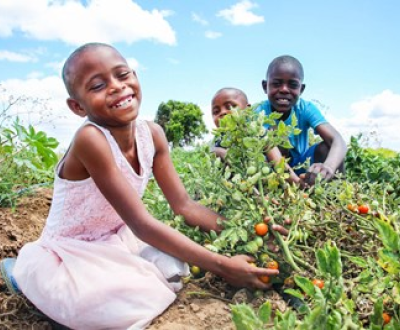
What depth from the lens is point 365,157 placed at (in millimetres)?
4477

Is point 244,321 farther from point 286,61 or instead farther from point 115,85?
point 286,61

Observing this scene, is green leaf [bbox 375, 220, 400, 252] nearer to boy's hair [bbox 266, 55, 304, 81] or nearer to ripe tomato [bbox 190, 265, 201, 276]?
ripe tomato [bbox 190, 265, 201, 276]

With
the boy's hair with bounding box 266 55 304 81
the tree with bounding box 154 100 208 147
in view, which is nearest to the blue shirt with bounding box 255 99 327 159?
the boy's hair with bounding box 266 55 304 81

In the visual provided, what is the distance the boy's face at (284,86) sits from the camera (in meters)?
3.84

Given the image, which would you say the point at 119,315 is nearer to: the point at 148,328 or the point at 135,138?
the point at 148,328

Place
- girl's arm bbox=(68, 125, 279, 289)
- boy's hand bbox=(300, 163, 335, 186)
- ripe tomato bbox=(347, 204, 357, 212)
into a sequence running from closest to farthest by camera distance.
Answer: girl's arm bbox=(68, 125, 279, 289), ripe tomato bbox=(347, 204, 357, 212), boy's hand bbox=(300, 163, 335, 186)

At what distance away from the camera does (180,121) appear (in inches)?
1109

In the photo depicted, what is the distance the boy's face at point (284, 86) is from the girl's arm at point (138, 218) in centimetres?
200

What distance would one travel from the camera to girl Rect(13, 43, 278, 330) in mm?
2033

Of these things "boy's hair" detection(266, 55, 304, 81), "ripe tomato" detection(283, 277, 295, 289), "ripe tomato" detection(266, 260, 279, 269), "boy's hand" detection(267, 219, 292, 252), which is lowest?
"ripe tomato" detection(283, 277, 295, 289)

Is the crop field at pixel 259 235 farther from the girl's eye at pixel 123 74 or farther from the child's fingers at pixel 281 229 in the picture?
the girl's eye at pixel 123 74

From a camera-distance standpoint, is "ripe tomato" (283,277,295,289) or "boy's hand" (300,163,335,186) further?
"boy's hand" (300,163,335,186)

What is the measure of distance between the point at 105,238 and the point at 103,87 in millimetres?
695

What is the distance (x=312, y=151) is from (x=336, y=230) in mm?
1793
